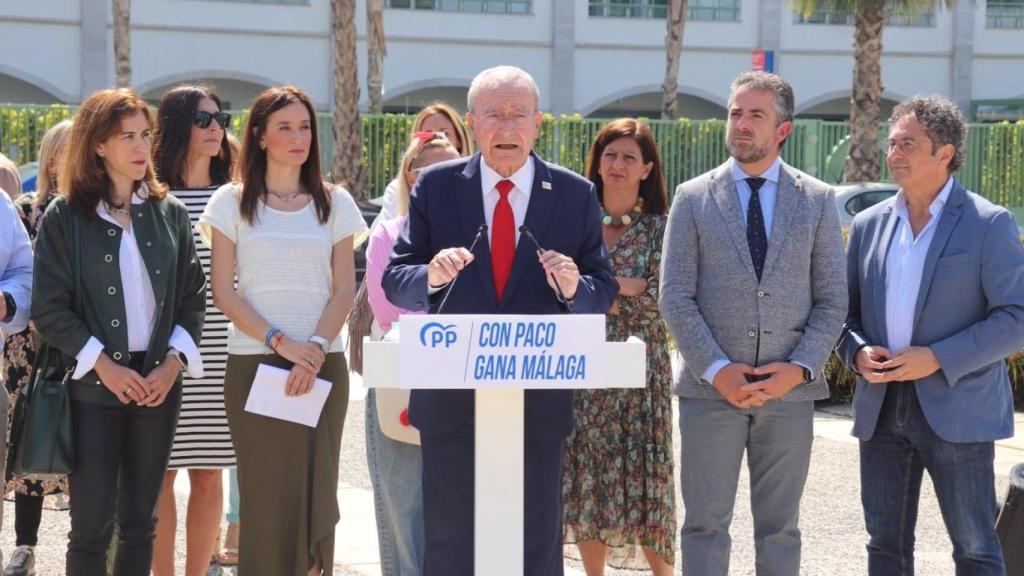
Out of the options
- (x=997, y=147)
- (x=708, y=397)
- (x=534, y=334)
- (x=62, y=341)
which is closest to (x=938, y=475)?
(x=708, y=397)

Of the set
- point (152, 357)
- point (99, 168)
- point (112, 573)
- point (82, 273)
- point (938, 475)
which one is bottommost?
point (112, 573)

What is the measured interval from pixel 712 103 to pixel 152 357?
37.3 metres

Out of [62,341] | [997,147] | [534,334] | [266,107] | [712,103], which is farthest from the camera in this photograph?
[712,103]

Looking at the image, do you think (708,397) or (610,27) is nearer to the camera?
(708,397)

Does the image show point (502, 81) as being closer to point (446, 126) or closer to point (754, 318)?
point (754, 318)

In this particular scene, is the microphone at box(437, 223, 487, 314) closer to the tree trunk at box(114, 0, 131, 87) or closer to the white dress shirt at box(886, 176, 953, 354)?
the white dress shirt at box(886, 176, 953, 354)

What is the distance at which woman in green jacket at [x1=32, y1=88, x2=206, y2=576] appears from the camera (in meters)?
4.90

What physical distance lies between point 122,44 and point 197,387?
80.0 feet

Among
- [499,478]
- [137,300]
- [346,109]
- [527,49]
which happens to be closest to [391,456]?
[137,300]

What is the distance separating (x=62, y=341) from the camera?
16.1 feet

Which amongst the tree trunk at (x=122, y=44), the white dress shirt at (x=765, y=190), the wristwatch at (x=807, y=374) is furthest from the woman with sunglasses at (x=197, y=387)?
the tree trunk at (x=122, y=44)

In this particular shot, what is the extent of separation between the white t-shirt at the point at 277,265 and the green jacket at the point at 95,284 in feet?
0.75

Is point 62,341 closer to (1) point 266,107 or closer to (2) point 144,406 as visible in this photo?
(2) point 144,406

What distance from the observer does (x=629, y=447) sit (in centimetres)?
579
